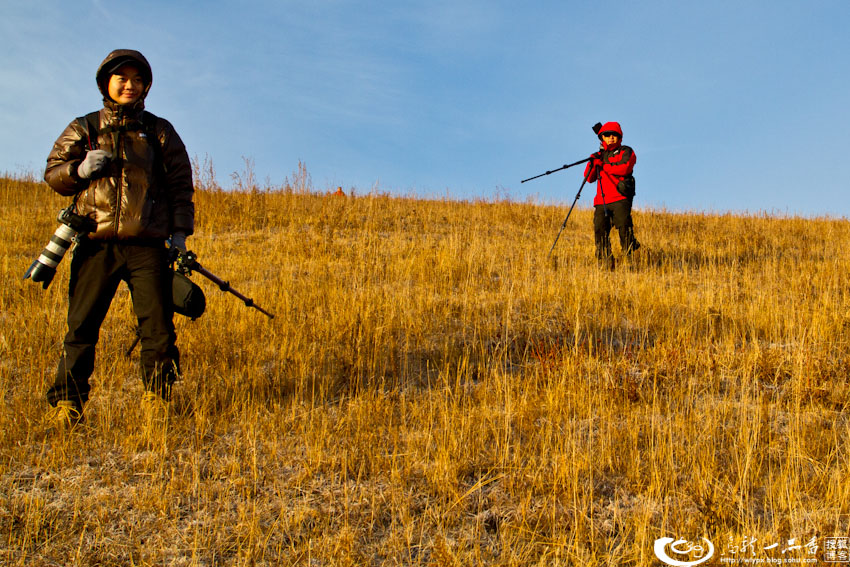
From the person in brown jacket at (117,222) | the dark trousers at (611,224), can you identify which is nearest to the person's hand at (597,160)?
the dark trousers at (611,224)

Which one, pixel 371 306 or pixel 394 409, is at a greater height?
pixel 371 306

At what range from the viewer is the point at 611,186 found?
8648 millimetres

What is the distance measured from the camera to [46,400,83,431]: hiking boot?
3.72 m

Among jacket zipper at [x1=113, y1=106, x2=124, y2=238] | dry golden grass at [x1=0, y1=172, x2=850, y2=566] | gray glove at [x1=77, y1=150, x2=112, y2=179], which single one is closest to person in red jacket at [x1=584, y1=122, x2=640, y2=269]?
dry golden grass at [x1=0, y1=172, x2=850, y2=566]

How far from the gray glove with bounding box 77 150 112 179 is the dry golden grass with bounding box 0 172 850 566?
167 cm

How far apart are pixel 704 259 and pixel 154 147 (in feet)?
30.1

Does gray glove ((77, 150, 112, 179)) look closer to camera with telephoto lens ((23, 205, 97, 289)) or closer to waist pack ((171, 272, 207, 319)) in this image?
camera with telephoto lens ((23, 205, 97, 289))

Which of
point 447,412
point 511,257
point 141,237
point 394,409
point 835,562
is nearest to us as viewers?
point 835,562

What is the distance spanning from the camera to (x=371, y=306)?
6.31 m

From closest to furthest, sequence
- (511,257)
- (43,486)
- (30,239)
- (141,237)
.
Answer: (43,486) < (141,237) < (511,257) < (30,239)

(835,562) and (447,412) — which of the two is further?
(447,412)

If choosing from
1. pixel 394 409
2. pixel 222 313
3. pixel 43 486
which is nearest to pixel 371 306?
pixel 222 313

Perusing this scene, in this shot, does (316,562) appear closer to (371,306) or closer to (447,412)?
(447,412)

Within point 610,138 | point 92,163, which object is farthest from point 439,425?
point 610,138
